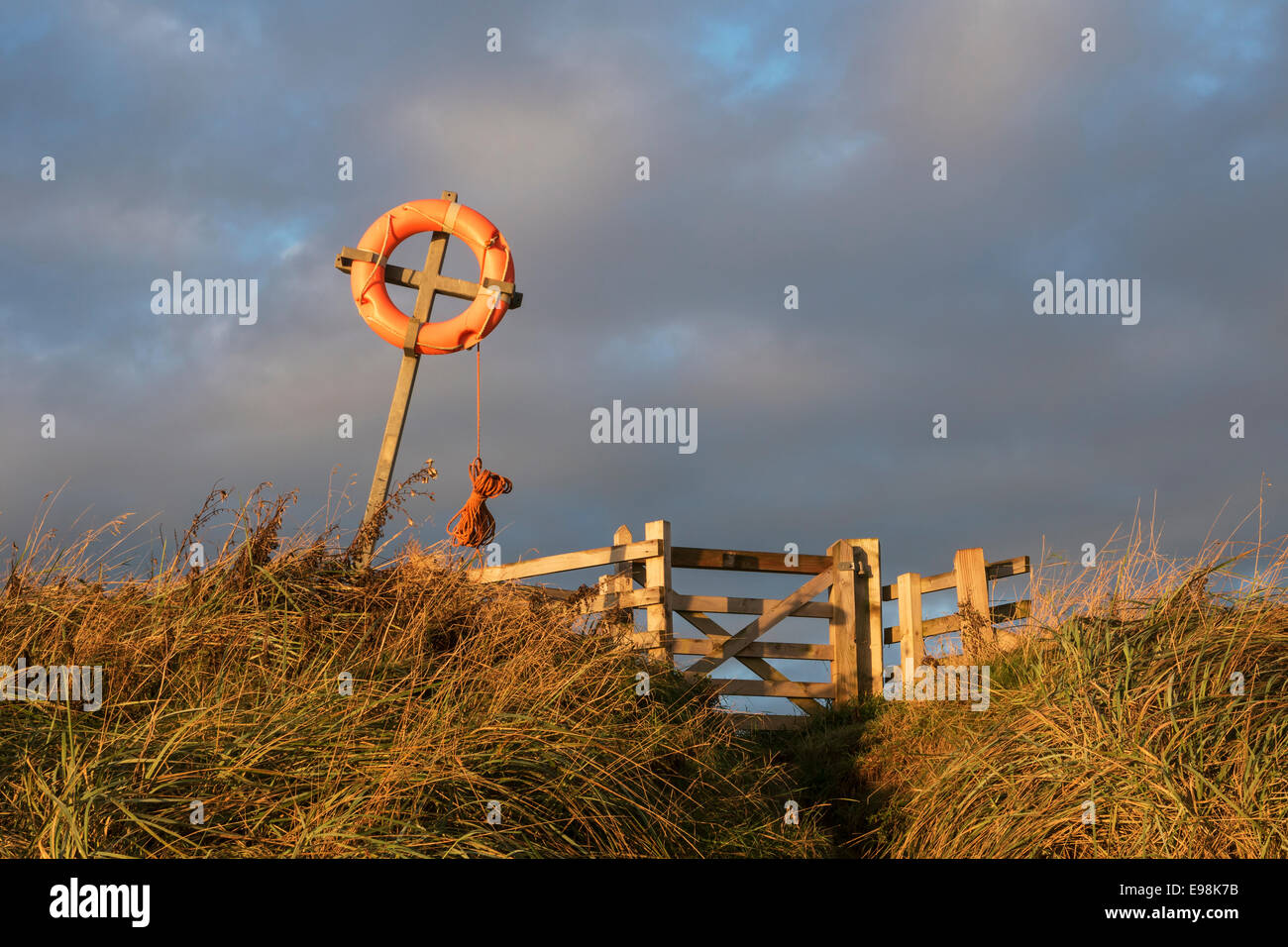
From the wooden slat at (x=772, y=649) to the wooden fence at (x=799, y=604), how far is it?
10mm

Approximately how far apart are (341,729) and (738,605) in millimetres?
6644

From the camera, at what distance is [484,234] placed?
28.8 ft

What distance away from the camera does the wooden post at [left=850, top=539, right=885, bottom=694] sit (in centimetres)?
1123

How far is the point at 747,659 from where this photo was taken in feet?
35.7

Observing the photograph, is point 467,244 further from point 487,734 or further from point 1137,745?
point 1137,745

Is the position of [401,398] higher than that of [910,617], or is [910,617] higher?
[401,398]

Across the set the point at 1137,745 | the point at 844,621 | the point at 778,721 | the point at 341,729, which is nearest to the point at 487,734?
the point at 341,729

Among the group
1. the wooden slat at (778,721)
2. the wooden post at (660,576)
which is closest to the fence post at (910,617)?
the wooden slat at (778,721)

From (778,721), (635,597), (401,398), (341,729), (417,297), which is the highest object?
(417,297)

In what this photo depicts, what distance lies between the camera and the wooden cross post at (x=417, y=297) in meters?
8.08

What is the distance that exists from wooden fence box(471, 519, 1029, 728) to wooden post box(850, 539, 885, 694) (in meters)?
0.01
